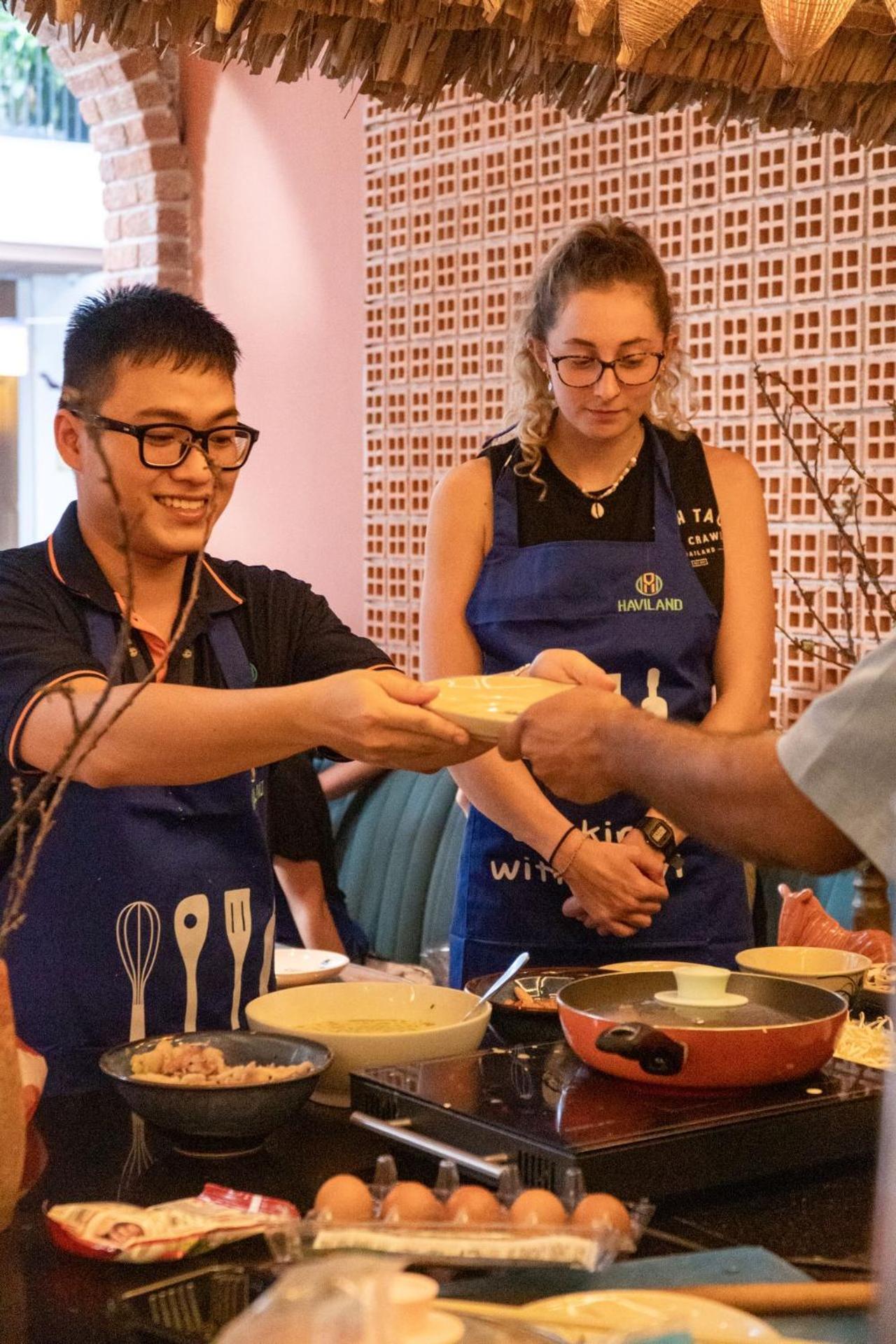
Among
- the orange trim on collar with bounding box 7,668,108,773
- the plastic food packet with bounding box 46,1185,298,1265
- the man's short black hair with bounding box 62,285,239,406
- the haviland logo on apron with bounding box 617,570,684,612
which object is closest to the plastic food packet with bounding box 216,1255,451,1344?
the plastic food packet with bounding box 46,1185,298,1265

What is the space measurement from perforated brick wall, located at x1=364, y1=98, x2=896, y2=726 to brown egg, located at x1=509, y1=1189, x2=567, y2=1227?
1793 millimetres

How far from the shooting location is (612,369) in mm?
2512

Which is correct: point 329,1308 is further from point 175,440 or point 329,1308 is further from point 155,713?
point 175,440

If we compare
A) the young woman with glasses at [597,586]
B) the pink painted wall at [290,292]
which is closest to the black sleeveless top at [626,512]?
the young woman with glasses at [597,586]

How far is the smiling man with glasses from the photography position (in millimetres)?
1894

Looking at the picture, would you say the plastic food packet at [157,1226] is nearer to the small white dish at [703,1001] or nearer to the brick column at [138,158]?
the small white dish at [703,1001]

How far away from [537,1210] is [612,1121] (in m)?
0.25

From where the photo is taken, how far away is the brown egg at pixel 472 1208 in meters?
1.21

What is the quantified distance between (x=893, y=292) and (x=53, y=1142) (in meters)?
2.59

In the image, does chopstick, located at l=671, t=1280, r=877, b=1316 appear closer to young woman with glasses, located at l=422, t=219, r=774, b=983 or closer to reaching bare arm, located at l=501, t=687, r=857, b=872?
reaching bare arm, located at l=501, t=687, r=857, b=872

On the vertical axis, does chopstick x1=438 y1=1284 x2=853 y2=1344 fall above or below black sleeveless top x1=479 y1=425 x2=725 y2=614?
below

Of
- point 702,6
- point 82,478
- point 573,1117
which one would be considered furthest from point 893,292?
point 573,1117

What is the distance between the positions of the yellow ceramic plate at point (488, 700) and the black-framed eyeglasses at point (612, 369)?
0.68 metres

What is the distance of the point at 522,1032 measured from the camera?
6.14 ft
